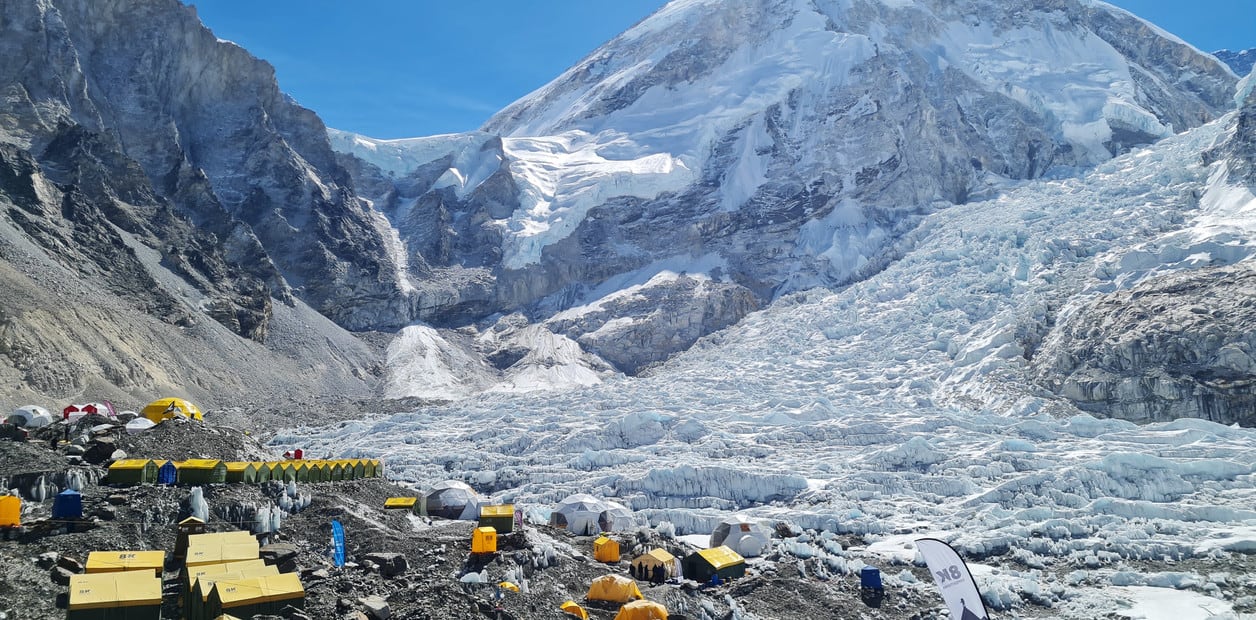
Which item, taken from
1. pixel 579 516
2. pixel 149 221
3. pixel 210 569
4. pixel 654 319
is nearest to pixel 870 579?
pixel 579 516

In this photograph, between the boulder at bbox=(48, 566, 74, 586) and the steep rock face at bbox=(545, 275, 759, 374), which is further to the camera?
the steep rock face at bbox=(545, 275, 759, 374)

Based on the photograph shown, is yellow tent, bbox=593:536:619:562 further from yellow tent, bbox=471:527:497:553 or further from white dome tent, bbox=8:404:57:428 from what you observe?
white dome tent, bbox=8:404:57:428

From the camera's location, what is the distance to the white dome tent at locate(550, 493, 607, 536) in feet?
97.9

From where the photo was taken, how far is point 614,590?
65.3ft

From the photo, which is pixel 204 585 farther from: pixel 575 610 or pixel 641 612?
pixel 641 612

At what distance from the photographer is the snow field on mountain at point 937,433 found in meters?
28.2

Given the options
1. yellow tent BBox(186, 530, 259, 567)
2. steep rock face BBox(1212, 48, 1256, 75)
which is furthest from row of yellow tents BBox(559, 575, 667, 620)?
steep rock face BBox(1212, 48, 1256, 75)

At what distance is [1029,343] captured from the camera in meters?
56.4

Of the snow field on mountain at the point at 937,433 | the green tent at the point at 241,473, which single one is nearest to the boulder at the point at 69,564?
→ the green tent at the point at 241,473

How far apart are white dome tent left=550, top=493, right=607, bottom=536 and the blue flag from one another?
34.8ft

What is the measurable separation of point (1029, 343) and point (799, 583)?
40.8 metres

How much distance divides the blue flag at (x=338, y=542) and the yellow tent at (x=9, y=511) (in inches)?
252

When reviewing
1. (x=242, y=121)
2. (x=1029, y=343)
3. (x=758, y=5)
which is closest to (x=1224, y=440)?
(x=1029, y=343)

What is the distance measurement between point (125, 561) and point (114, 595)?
7.10ft
